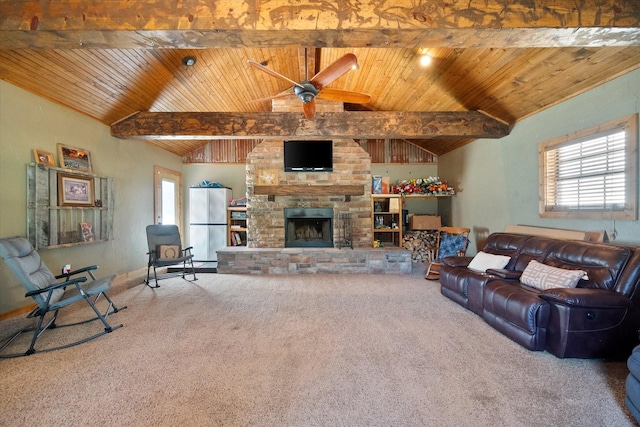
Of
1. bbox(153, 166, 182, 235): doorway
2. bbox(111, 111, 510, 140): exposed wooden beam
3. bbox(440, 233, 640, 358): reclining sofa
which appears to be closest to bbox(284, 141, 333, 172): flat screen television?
bbox(111, 111, 510, 140): exposed wooden beam

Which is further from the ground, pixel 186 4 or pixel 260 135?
pixel 186 4

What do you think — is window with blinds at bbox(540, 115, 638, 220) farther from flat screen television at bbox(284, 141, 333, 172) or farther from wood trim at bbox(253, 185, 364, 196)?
flat screen television at bbox(284, 141, 333, 172)

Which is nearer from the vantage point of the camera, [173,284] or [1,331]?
[1,331]

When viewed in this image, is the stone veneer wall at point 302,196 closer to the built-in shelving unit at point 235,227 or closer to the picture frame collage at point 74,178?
the built-in shelving unit at point 235,227

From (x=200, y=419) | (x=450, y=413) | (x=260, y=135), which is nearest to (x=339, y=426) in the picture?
(x=450, y=413)

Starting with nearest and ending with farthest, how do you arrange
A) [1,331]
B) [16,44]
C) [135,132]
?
[16,44] < [1,331] < [135,132]

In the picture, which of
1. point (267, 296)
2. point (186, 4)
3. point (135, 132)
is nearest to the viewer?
point (186, 4)

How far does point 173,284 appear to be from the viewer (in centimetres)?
458

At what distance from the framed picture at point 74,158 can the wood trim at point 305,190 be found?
2655 mm

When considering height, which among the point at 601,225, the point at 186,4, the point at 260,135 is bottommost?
the point at 601,225

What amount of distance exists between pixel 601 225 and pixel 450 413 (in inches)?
114

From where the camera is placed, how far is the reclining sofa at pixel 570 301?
213cm

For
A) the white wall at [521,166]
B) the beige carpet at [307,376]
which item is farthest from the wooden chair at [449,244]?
the beige carpet at [307,376]

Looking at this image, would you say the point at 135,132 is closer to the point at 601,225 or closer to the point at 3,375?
the point at 3,375
